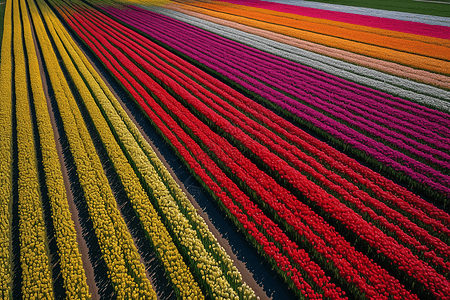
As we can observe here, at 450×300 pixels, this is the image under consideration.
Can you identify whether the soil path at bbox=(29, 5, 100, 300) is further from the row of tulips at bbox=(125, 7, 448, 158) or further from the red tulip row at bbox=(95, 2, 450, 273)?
the row of tulips at bbox=(125, 7, 448, 158)

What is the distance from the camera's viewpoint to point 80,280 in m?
7.00

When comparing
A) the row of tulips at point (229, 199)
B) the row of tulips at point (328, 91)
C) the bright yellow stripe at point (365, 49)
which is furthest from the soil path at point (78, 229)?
the bright yellow stripe at point (365, 49)

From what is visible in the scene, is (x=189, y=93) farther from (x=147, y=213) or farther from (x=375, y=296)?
(x=375, y=296)

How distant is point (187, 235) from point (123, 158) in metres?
5.71

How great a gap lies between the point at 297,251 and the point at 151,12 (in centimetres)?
4928

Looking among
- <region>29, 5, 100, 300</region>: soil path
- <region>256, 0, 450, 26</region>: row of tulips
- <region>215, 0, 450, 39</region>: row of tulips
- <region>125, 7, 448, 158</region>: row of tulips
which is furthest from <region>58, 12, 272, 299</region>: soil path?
<region>256, 0, 450, 26</region>: row of tulips

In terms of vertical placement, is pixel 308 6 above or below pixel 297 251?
above

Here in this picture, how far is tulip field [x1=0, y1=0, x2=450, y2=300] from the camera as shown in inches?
287

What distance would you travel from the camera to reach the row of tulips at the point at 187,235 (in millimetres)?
6949

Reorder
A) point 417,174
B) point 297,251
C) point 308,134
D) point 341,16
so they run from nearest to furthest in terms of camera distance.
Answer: point 297,251, point 417,174, point 308,134, point 341,16

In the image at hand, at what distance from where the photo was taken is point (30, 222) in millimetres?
8734

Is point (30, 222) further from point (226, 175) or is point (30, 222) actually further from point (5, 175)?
point (226, 175)

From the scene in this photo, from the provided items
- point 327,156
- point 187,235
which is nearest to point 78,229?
point 187,235

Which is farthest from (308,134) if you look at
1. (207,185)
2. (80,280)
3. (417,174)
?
(80,280)
